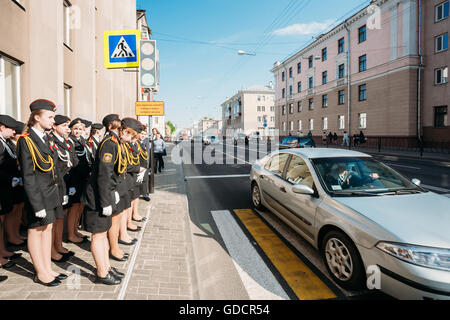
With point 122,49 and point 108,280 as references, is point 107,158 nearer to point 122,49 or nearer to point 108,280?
point 108,280

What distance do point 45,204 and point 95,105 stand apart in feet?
33.4

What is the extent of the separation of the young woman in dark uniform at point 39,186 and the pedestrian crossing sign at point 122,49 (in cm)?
459

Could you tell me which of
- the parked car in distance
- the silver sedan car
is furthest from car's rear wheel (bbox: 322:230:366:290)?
the parked car in distance

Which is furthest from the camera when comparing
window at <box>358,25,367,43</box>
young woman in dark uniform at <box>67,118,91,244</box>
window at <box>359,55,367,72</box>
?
window at <box>359,55,367,72</box>

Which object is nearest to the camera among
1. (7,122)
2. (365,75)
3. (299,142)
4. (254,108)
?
(7,122)

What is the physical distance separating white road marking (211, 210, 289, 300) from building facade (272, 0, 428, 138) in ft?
83.7

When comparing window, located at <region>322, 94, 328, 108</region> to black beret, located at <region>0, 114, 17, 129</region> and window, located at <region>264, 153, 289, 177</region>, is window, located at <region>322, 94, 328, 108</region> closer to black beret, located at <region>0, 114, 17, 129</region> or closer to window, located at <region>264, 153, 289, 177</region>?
window, located at <region>264, 153, 289, 177</region>

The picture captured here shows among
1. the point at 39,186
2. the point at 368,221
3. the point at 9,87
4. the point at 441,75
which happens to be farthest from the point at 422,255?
the point at 441,75

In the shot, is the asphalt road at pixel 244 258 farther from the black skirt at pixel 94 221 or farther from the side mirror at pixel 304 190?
the black skirt at pixel 94 221

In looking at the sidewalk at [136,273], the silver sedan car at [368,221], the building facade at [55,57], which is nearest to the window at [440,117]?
the silver sedan car at [368,221]

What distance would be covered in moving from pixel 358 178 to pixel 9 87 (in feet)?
24.1

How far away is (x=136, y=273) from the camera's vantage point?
11.5ft

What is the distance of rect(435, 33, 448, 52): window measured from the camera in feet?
75.3

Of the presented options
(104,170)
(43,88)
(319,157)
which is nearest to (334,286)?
(319,157)
